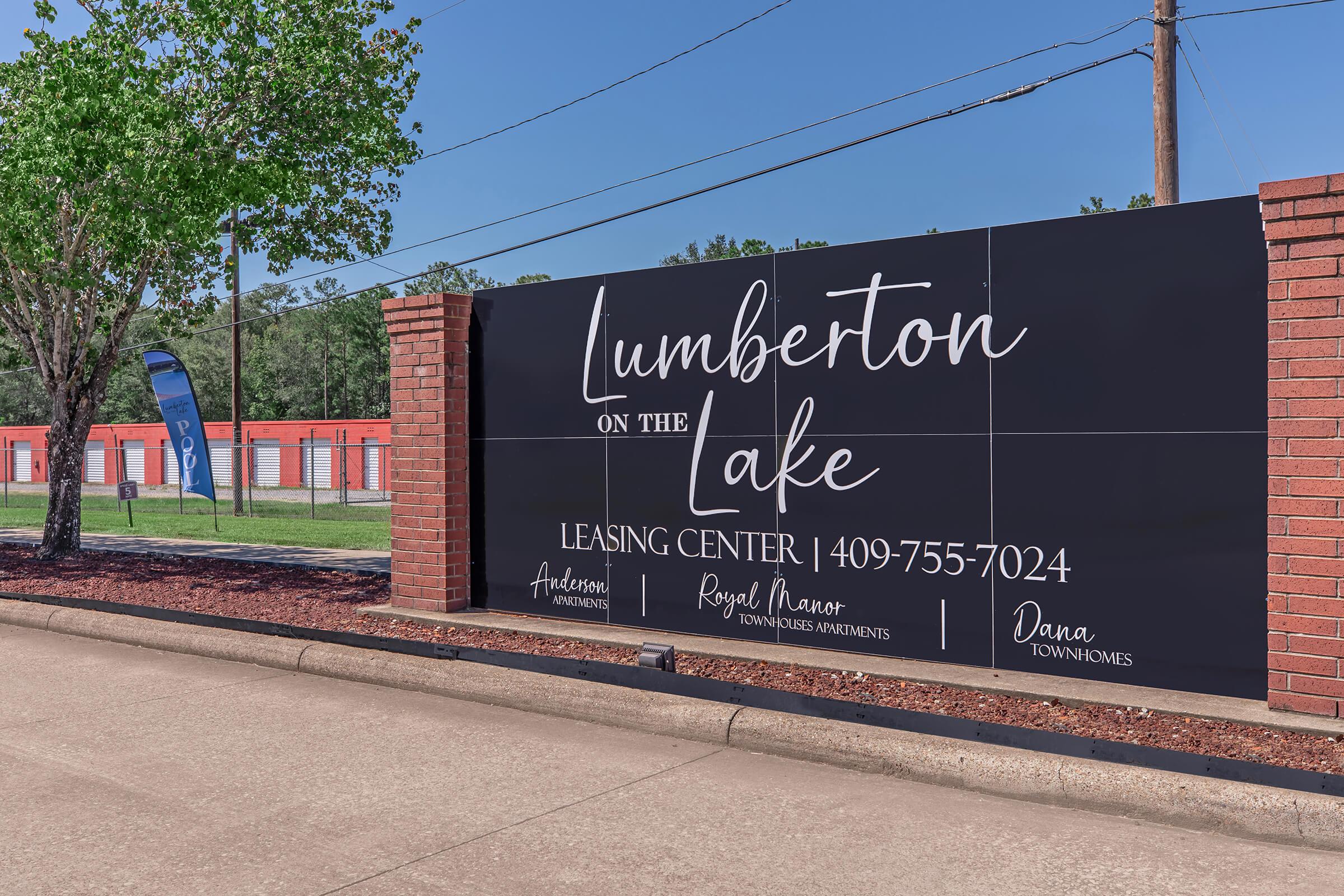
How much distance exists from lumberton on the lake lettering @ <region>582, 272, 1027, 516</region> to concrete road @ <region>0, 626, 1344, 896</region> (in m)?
2.20

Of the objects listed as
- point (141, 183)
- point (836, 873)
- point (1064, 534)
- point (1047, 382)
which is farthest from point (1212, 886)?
point (141, 183)

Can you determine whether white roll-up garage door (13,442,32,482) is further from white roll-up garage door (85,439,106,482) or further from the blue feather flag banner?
the blue feather flag banner

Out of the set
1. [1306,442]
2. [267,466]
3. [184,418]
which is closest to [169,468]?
[267,466]

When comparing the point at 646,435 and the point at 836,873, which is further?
the point at 646,435

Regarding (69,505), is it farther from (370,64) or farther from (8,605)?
(370,64)

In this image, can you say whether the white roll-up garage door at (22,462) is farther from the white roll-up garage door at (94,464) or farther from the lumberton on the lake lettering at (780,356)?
the lumberton on the lake lettering at (780,356)

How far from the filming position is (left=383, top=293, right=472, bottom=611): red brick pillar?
907 cm

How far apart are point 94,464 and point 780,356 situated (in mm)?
60543

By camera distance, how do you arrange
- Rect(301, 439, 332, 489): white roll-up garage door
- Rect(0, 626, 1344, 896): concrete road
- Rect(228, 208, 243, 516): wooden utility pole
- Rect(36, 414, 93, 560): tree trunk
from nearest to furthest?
Rect(0, 626, 1344, 896): concrete road → Rect(36, 414, 93, 560): tree trunk → Rect(228, 208, 243, 516): wooden utility pole → Rect(301, 439, 332, 489): white roll-up garage door

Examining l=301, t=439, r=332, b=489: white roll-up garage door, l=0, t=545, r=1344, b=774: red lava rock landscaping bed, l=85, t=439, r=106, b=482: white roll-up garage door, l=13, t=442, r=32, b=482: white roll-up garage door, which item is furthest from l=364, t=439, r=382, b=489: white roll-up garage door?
l=0, t=545, r=1344, b=774: red lava rock landscaping bed

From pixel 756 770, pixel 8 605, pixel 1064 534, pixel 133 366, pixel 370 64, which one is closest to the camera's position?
pixel 756 770

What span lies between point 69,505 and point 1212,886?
15766mm

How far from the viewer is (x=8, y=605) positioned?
1046 centimetres

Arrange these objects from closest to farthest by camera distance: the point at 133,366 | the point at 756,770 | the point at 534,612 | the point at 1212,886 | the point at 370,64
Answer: the point at 1212,886
the point at 756,770
the point at 534,612
the point at 370,64
the point at 133,366
